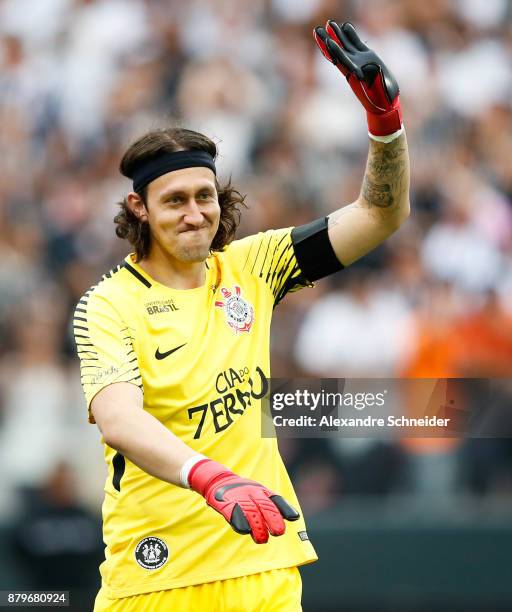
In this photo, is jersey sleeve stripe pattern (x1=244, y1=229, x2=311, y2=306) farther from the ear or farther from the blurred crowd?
the blurred crowd

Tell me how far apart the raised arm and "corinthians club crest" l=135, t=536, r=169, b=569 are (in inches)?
57.3

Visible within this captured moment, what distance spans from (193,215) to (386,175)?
0.85 metres

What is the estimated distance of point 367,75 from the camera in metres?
4.98

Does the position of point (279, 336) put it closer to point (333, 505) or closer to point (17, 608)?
point (333, 505)

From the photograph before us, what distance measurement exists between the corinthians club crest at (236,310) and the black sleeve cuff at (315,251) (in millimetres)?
322

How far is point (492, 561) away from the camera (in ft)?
29.9

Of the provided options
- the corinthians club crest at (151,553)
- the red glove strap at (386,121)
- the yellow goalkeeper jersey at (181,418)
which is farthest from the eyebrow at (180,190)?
the corinthians club crest at (151,553)

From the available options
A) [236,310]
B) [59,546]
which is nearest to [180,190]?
[236,310]

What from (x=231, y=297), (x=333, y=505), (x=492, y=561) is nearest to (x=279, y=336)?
(x=333, y=505)

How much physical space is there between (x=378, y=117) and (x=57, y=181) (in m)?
8.02

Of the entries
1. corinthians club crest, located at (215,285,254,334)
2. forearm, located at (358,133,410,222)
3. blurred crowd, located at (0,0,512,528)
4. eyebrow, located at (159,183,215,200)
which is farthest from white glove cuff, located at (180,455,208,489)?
blurred crowd, located at (0,0,512,528)

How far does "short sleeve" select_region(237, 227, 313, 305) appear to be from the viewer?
5516 mm

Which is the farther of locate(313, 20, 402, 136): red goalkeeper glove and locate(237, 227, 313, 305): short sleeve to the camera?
locate(237, 227, 313, 305): short sleeve

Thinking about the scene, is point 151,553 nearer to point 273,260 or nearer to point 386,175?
point 273,260
